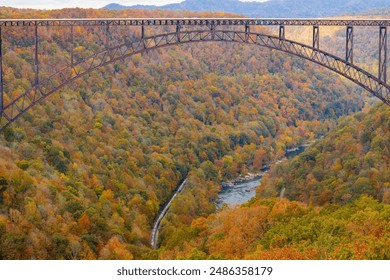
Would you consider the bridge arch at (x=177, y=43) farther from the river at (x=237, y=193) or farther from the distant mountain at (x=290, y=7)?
the distant mountain at (x=290, y=7)

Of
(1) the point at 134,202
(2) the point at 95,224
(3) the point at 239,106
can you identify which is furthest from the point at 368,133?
(3) the point at 239,106

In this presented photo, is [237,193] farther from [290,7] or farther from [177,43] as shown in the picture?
[290,7]

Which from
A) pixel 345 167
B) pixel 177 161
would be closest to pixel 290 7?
pixel 177 161

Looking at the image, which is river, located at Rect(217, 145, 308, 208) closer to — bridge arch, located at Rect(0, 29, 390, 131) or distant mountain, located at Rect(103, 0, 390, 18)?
bridge arch, located at Rect(0, 29, 390, 131)

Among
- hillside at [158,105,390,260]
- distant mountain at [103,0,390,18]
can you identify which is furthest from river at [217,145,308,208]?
distant mountain at [103,0,390,18]

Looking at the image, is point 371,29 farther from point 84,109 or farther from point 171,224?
point 171,224

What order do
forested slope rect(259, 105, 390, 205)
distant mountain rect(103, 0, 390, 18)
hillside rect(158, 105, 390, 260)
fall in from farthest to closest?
distant mountain rect(103, 0, 390, 18) → forested slope rect(259, 105, 390, 205) → hillside rect(158, 105, 390, 260)

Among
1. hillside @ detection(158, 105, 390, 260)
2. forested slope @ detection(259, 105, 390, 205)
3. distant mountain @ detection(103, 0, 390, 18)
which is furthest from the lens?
distant mountain @ detection(103, 0, 390, 18)

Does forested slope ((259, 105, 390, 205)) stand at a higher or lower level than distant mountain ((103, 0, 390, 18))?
lower
